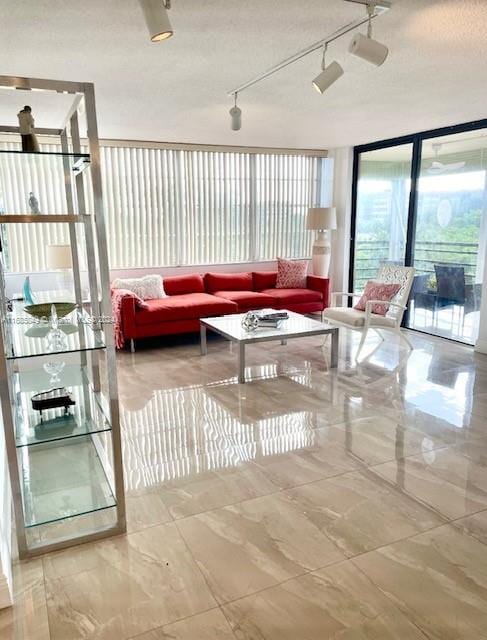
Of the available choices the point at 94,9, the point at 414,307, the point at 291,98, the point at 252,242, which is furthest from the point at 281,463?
the point at 252,242

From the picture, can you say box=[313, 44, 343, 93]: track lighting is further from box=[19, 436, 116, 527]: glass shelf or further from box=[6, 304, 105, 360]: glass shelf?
box=[19, 436, 116, 527]: glass shelf

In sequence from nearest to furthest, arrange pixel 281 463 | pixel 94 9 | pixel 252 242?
pixel 94 9
pixel 281 463
pixel 252 242

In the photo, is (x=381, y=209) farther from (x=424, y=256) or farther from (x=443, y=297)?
(x=443, y=297)

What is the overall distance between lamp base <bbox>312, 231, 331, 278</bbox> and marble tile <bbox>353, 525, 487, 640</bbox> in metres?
5.23

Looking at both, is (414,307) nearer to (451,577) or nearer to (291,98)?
(291,98)

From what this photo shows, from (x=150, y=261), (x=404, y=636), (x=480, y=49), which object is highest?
(x=480, y=49)

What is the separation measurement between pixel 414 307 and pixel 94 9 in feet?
16.8

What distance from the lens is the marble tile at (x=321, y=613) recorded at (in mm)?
1703

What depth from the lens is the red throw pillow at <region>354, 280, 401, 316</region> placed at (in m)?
5.21

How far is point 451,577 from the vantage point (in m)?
1.96

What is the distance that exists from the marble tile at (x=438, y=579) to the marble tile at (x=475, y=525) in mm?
38

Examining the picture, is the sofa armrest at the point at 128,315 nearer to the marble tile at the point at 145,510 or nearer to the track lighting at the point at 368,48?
the marble tile at the point at 145,510

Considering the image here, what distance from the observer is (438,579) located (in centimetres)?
195

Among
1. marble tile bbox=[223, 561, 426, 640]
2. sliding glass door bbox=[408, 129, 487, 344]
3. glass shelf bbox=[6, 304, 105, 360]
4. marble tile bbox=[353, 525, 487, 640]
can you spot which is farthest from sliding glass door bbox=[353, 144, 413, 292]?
marble tile bbox=[223, 561, 426, 640]
